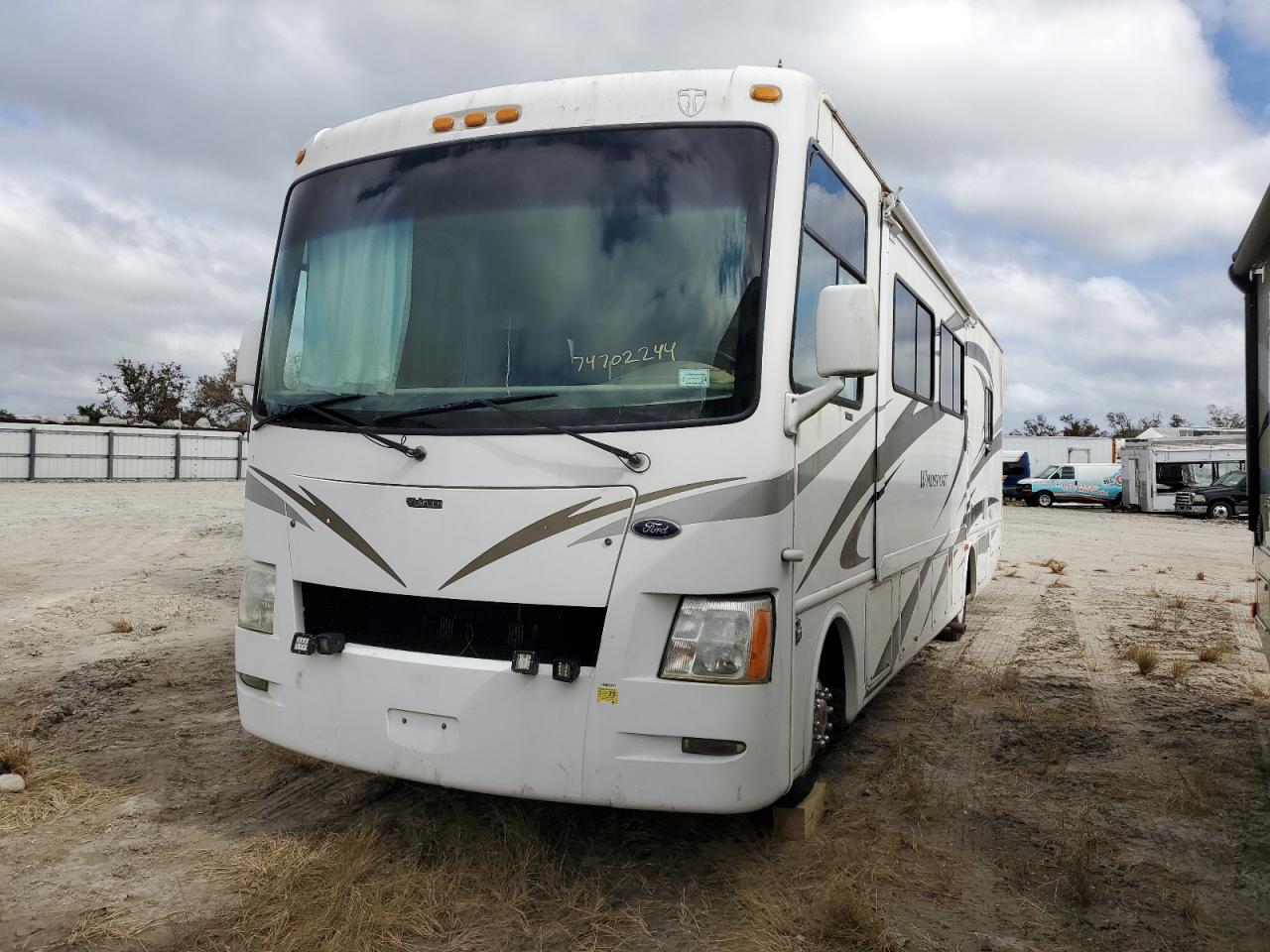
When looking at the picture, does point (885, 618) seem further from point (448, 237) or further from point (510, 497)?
point (448, 237)

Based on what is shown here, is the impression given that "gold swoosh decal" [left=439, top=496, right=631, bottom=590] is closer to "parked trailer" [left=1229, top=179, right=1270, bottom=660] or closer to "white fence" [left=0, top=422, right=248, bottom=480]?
"parked trailer" [left=1229, top=179, right=1270, bottom=660]

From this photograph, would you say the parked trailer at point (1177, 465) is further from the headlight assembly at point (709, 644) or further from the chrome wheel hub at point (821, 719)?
the headlight assembly at point (709, 644)

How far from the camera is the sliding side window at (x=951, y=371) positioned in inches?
281

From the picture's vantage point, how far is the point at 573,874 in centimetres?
404

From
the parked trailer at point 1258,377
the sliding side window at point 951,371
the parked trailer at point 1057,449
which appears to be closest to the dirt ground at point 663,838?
the parked trailer at point 1258,377

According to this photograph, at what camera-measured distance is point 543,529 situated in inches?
146

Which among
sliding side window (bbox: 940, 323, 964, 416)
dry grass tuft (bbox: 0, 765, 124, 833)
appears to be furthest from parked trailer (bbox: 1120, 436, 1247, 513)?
dry grass tuft (bbox: 0, 765, 124, 833)

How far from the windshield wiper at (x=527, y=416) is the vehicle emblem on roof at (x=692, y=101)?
1.21 m

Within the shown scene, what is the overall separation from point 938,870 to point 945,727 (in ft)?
7.59

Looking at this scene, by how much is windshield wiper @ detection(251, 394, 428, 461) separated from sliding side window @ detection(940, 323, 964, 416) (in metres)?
4.25

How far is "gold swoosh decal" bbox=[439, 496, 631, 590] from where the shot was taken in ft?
12.0

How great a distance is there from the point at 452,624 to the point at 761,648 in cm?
114

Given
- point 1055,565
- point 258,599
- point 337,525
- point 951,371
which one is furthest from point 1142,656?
point 1055,565

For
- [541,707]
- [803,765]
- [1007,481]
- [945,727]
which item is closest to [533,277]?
[541,707]
